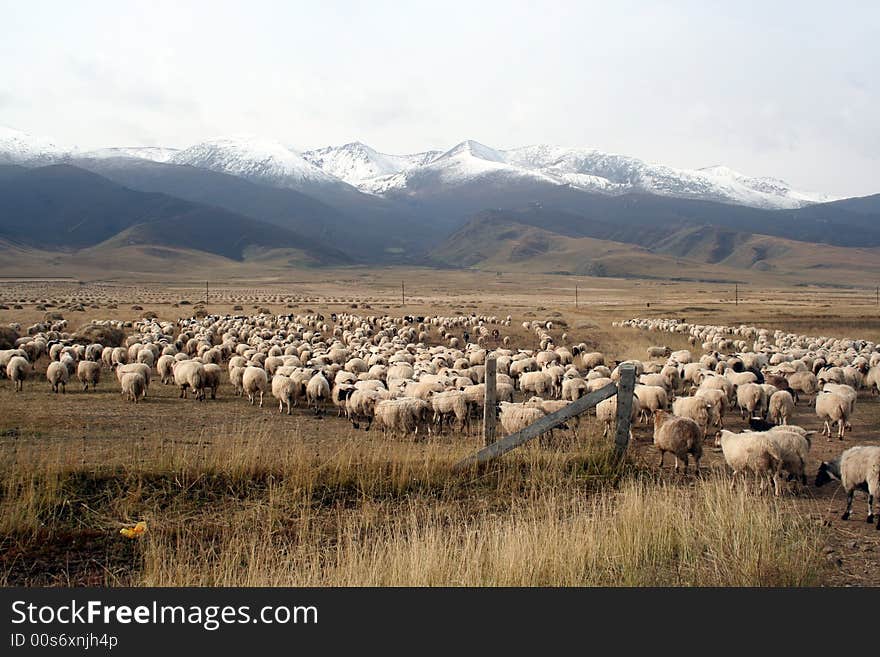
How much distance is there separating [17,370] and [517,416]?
619 inches

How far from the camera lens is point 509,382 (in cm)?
1814

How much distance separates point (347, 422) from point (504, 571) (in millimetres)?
11147

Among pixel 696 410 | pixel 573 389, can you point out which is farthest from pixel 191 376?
pixel 696 410

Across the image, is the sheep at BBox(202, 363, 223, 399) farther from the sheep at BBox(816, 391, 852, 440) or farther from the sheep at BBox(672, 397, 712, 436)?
the sheep at BBox(816, 391, 852, 440)

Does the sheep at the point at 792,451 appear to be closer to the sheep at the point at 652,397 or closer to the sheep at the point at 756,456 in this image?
the sheep at the point at 756,456

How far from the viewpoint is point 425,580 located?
17.7ft

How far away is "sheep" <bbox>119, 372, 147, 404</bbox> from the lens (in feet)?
59.6

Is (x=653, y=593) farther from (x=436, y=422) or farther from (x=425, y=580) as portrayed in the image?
(x=436, y=422)

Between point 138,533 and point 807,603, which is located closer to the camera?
point 807,603

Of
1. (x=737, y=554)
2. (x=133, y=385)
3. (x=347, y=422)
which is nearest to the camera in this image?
(x=737, y=554)

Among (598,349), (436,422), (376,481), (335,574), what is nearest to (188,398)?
(436,422)

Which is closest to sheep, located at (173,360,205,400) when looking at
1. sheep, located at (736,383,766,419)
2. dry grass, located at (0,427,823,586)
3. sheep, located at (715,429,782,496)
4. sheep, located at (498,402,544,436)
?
dry grass, located at (0,427,823,586)

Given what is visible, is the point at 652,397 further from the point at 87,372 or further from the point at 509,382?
the point at 87,372

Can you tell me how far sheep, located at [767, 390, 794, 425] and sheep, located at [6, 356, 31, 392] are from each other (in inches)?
818
